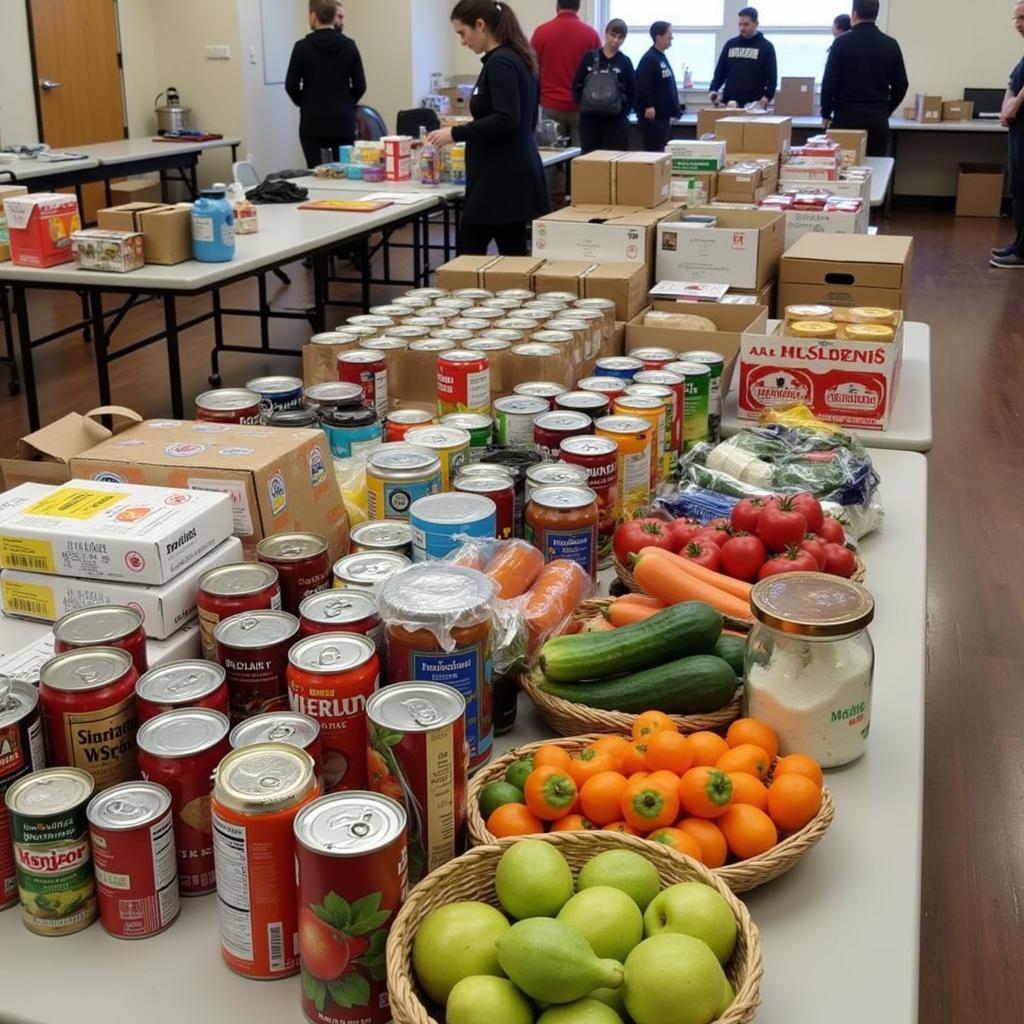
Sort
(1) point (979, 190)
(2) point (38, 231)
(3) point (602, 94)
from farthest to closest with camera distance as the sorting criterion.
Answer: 1. (1) point (979, 190)
2. (3) point (602, 94)
3. (2) point (38, 231)

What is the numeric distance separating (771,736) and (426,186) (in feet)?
16.7

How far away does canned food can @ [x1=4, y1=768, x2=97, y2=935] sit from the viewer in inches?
40.4

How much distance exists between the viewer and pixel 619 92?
29.5ft

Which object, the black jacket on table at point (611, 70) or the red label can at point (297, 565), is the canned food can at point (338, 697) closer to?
the red label can at point (297, 565)

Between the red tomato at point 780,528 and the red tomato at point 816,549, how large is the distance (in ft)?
0.04

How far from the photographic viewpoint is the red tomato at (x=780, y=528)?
5.45ft

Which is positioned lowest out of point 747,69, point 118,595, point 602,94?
point 118,595

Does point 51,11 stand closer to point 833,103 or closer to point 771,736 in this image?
point 833,103

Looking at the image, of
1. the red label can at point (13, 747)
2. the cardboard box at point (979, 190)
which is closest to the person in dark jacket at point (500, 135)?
the red label can at point (13, 747)

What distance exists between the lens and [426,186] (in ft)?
19.4

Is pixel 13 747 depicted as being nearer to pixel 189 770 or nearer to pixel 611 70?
pixel 189 770

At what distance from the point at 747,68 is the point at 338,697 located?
10076 millimetres

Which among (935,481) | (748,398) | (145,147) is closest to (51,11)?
(145,147)


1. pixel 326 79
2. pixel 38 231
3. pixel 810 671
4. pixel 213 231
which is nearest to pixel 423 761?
pixel 810 671
